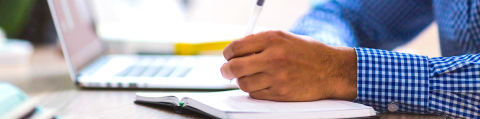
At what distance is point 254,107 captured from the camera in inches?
18.5

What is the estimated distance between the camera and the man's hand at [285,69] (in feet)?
1.75

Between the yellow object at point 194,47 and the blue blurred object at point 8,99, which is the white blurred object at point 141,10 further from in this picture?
the blue blurred object at point 8,99

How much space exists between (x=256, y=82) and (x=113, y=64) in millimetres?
493

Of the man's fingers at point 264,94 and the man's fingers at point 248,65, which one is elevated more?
the man's fingers at point 248,65

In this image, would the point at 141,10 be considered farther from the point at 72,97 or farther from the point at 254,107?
the point at 254,107

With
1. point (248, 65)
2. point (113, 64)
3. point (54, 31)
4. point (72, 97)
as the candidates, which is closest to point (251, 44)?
point (248, 65)

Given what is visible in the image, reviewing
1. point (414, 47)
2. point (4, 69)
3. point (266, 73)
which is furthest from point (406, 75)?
point (414, 47)

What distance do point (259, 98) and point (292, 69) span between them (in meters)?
0.06

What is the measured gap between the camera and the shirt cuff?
0.56 m

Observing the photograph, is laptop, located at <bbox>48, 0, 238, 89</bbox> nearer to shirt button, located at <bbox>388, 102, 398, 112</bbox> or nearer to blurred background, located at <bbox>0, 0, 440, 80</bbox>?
blurred background, located at <bbox>0, 0, 440, 80</bbox>

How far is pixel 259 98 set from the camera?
54 cm

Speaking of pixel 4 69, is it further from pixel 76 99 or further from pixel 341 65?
pixel 341 65

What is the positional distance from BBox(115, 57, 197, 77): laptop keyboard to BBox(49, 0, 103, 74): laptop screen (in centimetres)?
11

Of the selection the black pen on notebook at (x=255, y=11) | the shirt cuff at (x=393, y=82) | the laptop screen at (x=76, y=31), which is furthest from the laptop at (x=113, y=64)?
the shirt cuff at (x=393, y=82)
